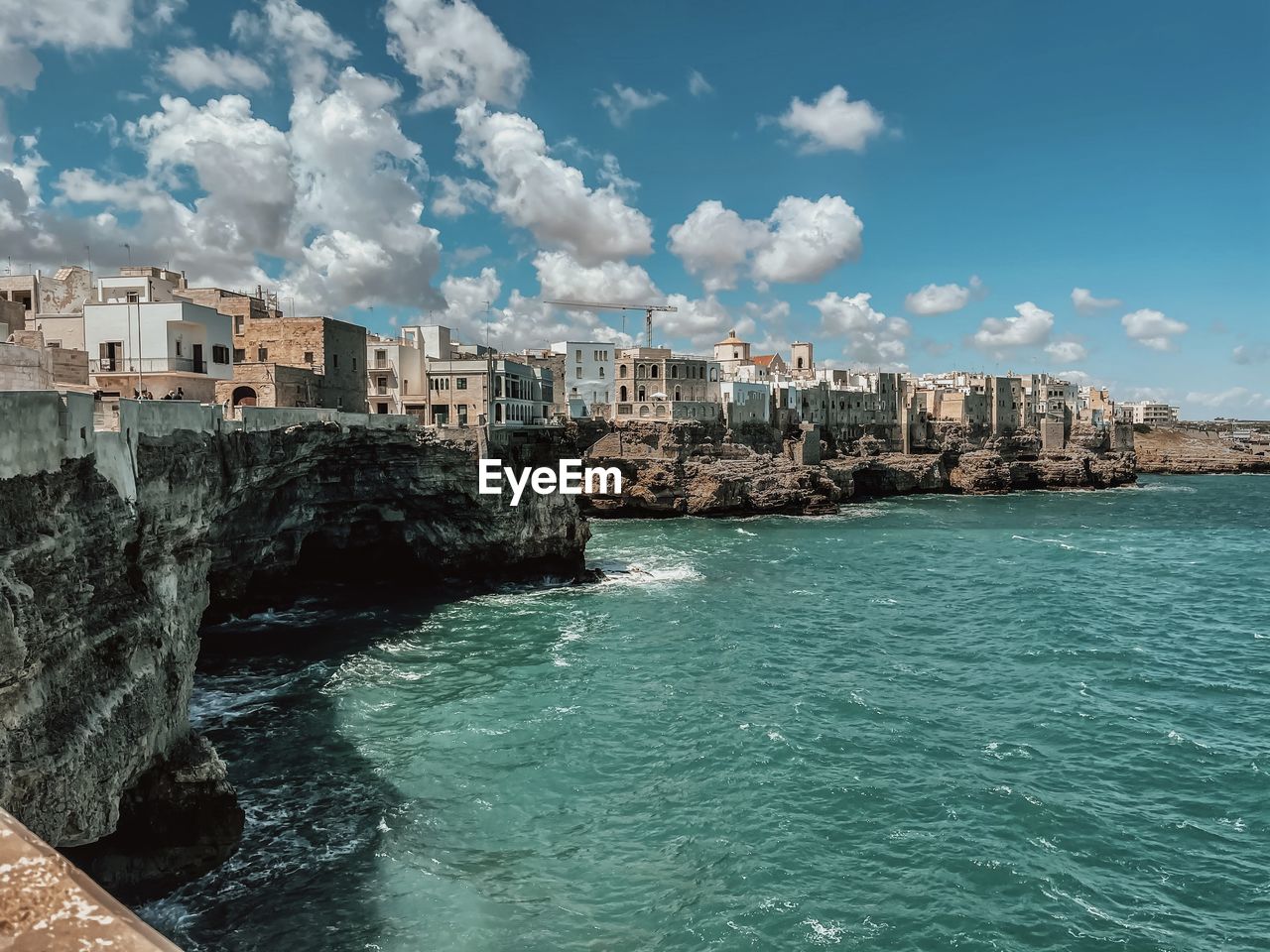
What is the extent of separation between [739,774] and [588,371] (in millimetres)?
80766

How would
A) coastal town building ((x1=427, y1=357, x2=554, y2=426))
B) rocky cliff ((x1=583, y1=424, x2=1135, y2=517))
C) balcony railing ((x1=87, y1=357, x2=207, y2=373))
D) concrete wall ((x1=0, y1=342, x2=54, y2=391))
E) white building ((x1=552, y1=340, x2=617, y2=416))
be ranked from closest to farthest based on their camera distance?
concrete wall ((x1=0, y1=342, x2=54, y2=391)) < balcony railing ((x1=87, y1=357, x2=207, y2=373)) < coastal town building ((x1=427, y1=357, x2=554, y2=426)) < rocky cliff ((x1=583, y1=424, x2=1135, y2=517)) < white building ((x1=552, y1=340, x2=617, y2=416))

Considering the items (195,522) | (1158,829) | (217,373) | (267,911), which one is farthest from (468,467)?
(1158,829)

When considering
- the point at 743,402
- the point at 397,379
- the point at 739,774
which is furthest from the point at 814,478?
the point at 739,774

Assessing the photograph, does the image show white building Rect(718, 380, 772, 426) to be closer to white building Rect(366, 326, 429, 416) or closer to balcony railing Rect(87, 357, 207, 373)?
white building Rect(366, 326, 429, 416)

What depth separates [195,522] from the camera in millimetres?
20719

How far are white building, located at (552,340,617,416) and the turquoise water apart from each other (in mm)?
58658

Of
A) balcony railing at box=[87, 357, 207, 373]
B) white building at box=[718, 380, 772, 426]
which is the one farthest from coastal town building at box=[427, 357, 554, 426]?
white building at box=[718, 380, 772, 426]

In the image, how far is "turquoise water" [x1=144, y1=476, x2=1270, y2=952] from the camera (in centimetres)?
1481

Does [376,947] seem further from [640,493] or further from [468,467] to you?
[640,493]

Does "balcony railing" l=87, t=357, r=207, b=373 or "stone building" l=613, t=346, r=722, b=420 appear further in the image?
"stone building" l=613, t=346, r=722, b=420

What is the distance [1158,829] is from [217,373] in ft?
120

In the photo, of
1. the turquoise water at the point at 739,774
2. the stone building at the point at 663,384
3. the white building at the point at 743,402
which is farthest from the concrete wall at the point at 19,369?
the white building at the point at 743,402

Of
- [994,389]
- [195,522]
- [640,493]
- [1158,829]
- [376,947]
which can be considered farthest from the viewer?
[994,389]

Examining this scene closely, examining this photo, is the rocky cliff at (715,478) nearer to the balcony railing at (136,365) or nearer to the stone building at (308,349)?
→ the stone building at (308,349)
